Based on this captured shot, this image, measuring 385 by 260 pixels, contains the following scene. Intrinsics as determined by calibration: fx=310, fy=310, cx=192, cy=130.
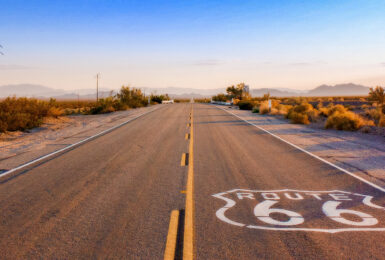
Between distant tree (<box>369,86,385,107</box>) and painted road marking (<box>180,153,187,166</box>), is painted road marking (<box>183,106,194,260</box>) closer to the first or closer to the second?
painted road marking (<box>180,153,187,166</box>)

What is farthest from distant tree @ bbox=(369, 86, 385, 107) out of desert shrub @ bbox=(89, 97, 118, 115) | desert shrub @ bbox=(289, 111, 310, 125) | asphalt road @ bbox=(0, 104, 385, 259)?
desert shrub @ bbox=(89, 97, 118, 115)

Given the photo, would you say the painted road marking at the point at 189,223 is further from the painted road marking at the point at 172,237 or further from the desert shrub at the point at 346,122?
the desert shrub at the point at 346,122

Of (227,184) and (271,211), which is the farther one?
(227,184)

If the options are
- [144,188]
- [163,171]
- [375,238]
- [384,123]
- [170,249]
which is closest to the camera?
[170,249]

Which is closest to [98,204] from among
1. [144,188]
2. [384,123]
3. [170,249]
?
[144,188]

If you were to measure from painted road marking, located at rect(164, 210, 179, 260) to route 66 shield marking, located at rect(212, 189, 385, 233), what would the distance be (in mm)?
707

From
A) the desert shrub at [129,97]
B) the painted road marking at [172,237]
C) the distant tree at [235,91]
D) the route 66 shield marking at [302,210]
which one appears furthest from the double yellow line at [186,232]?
the distant tree at [235,91]

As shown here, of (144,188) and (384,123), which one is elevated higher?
(384,123)

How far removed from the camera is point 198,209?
530 cm

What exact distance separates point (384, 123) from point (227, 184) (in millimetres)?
14150

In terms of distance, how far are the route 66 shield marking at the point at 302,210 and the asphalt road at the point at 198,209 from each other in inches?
0.7

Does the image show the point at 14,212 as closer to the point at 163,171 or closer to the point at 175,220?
the point at 175,220

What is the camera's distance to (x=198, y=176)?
748cm

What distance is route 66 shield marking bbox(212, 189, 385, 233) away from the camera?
466cm
